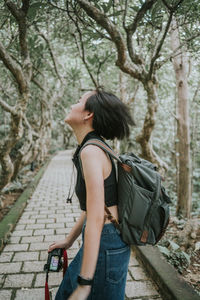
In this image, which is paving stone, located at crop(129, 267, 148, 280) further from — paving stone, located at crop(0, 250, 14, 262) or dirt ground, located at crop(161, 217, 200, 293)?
paving stone, located at crop(0, 250, 14, 262)

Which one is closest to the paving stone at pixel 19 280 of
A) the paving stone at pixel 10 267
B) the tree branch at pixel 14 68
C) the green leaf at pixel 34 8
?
the paving stone at pixel 10 267

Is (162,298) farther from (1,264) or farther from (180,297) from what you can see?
(1,264)

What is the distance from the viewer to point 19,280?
285cm

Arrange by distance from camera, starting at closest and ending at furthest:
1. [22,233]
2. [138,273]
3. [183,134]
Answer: [138,273] < [22,233] < [183,134]

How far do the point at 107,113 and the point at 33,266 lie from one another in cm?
251

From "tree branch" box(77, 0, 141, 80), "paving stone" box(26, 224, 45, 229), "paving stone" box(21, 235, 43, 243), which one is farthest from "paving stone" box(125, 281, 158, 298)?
"tree branch" box(77, 0, 141, 80)

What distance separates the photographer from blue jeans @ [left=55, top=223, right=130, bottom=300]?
141 cm

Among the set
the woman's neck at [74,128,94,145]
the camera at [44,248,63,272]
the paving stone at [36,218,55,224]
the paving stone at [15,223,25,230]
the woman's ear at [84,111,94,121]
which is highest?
the woman's ear at [84,111,94,121]

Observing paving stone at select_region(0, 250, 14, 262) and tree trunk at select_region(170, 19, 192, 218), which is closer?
paving stone at select_region(0, 250, 14, 262)

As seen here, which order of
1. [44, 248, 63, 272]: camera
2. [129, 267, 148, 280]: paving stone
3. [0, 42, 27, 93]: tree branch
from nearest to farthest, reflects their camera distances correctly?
[44, 248, 63, 272]: camera < [129, 267, 148, 280]: paving stone < [0, 42, 27, 93]: tree branch

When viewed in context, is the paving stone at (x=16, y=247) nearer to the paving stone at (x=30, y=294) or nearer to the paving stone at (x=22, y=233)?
the paving stone at (x=22, y=233)

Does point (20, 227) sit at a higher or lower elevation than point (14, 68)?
lower

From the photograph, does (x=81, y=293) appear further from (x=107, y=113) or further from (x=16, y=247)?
(x=16, y=247)

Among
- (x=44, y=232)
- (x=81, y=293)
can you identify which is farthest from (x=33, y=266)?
(x=81, y=293)
